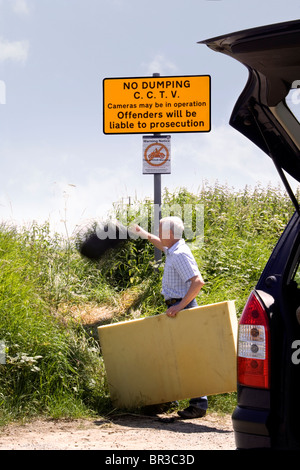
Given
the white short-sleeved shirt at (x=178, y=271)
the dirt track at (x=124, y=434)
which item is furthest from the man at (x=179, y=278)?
the dirt track at (x=124, y=434)

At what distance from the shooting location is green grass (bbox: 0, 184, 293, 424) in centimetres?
654

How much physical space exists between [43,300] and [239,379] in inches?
207

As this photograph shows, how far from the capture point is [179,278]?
6516mm

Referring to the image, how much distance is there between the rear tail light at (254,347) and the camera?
2953 millimetres

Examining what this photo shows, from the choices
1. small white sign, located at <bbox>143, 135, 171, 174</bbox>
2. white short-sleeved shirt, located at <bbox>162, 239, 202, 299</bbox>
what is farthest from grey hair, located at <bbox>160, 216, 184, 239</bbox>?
small white sign, located at <bbox>143, 135, 171, 174</bbox>

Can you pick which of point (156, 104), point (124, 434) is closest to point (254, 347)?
point (124, 434)

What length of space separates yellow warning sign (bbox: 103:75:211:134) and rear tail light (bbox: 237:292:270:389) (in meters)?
6.77

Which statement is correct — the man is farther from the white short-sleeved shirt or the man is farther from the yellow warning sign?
the yellow warning sign

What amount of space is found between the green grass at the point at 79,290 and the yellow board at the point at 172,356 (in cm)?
41

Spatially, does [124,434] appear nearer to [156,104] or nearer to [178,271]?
[178,271]

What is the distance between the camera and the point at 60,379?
6.66 meters
